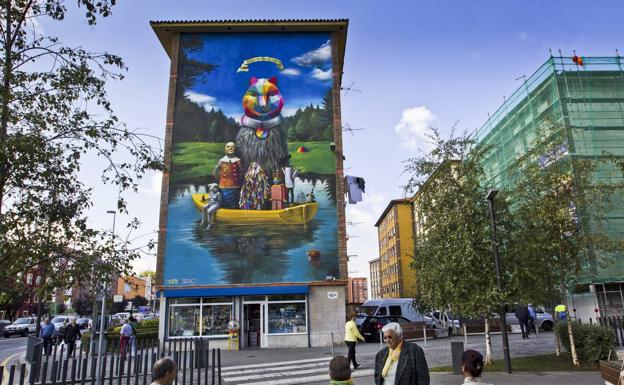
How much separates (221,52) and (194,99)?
3.53 meters

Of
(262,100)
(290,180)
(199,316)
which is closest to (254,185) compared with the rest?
(290,180)

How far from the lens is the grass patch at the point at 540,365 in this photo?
13391mm

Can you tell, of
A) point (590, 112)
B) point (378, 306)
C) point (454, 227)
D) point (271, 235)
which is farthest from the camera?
point (378, 306)

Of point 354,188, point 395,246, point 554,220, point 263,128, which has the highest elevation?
point 395,246

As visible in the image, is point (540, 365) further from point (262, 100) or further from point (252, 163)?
point (262, 100)

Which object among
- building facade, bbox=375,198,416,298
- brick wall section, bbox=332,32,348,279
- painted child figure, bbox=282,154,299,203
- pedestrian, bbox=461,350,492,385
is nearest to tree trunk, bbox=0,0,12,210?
pedestrian, bbox=461,350,492,385

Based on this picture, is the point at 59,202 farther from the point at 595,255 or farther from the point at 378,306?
the point at 378,306

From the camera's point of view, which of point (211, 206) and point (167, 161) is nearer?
point (167, 161)

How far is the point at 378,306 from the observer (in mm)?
30219

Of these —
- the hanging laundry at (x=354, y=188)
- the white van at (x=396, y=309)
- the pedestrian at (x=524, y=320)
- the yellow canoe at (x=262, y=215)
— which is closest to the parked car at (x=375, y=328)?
the white van at (x=396, y=309)

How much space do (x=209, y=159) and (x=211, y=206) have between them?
2836 mm

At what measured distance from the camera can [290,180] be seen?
26.5 metres

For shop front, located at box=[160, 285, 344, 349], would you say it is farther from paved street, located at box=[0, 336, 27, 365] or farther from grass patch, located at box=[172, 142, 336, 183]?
paved street, located at box=[0, 336, 27, 365]

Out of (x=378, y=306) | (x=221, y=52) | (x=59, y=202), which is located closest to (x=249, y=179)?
(x=221, y=52)
